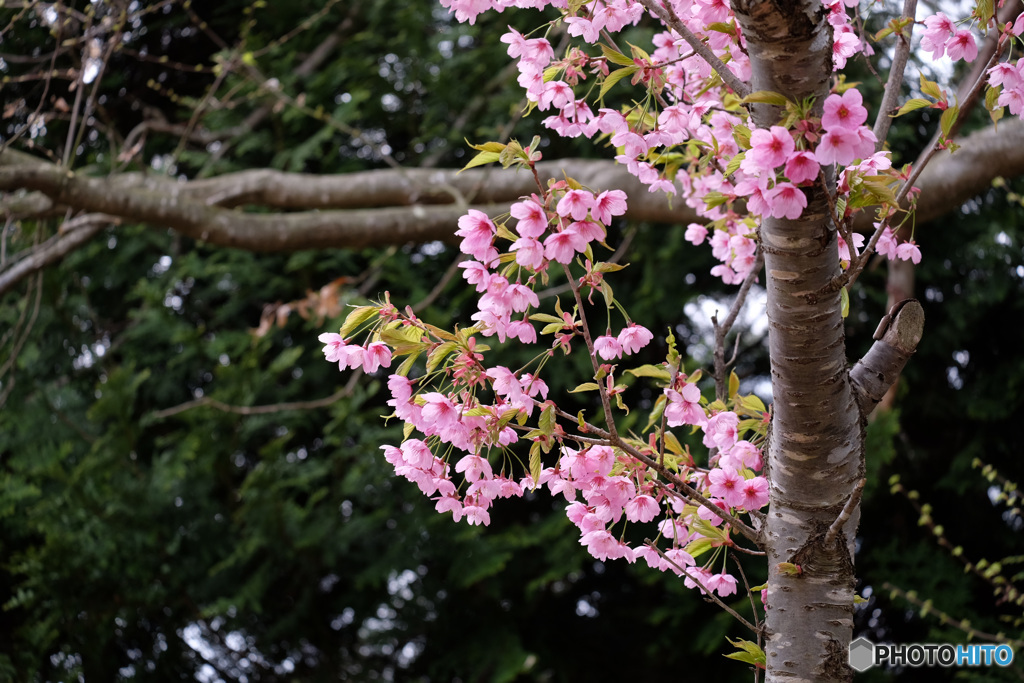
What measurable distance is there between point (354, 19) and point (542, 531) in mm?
2543

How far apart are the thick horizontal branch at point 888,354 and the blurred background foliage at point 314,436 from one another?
134 cm

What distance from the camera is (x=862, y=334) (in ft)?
9.37

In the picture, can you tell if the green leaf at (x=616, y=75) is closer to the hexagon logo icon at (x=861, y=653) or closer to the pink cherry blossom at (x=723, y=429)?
the pink cherry blossom at (x=723, y=429)

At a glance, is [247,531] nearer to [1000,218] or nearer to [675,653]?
[675,653]

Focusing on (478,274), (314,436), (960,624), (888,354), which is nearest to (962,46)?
(888,354)

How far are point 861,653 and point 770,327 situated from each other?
1.62 ft

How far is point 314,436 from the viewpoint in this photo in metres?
3.20

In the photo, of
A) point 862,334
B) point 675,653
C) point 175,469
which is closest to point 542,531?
point 675,653

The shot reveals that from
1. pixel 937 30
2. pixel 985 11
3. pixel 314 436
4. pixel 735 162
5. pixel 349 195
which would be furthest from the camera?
pixel 314 436

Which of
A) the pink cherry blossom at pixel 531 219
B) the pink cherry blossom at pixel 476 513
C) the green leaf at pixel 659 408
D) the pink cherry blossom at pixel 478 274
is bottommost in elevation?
the pink cherry blossom at pixel 476 513

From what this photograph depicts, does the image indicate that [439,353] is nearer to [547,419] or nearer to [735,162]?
[547,419]

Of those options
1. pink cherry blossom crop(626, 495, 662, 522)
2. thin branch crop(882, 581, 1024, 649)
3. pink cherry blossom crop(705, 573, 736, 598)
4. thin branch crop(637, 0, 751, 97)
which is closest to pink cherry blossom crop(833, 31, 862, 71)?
thin branch crop(637, 0, 751, 97)

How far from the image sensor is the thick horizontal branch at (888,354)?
39.3 inches

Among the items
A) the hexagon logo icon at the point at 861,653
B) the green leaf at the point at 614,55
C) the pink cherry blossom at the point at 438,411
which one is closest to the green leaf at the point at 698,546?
the hexagon logo icon at the point at 861,653
